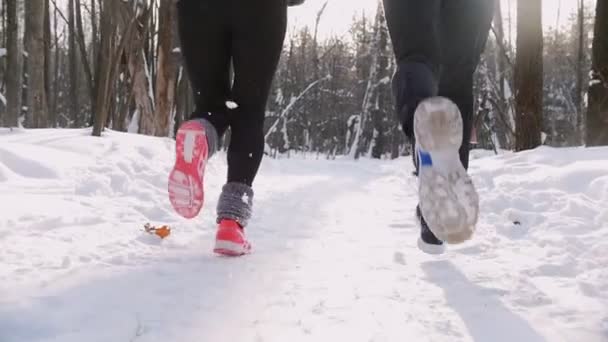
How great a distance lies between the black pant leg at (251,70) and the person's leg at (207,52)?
0.12 ft

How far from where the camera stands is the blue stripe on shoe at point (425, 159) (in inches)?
48.9

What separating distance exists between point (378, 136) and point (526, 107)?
46.3 ft

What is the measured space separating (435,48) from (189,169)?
2.58 ft

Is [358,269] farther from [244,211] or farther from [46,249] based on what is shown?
[46,249]

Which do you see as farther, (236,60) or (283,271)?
(236,60)

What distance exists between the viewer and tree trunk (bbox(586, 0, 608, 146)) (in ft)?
18.2

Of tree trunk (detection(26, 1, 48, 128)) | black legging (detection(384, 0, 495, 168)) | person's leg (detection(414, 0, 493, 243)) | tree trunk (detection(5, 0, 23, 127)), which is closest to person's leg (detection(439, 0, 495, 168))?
black legging (detection(384, 0, 495, 168))

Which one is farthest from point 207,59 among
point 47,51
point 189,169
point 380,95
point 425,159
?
point 380,95

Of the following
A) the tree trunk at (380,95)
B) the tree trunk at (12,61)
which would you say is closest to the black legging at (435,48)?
the tree trunk at (12,61)

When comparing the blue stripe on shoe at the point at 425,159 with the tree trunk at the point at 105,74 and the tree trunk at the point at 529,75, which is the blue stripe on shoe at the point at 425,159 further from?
the tree trunk at the point at 529,75

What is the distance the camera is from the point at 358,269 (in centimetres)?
179

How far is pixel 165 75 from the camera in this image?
7.20m

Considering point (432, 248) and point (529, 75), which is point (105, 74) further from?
point (529, 75)

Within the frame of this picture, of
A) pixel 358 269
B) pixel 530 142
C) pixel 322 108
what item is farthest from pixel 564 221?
pixel 322 108
